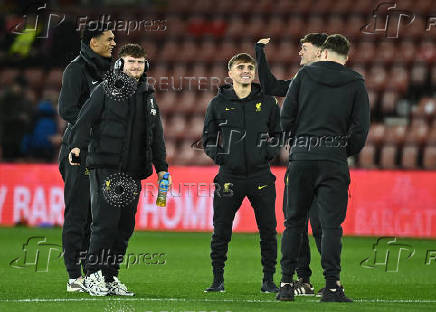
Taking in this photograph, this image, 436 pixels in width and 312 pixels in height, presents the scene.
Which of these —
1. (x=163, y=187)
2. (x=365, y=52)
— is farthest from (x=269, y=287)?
(x=365, y=52)

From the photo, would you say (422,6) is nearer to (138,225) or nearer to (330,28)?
(330,28)

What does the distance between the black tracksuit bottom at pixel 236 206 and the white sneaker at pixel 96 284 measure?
1.07 metres

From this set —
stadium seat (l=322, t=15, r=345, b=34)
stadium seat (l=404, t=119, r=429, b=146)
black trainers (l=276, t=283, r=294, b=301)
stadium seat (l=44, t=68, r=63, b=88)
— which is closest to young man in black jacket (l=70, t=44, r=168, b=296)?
black trainers (l=276, t=283, r=294, b=301)

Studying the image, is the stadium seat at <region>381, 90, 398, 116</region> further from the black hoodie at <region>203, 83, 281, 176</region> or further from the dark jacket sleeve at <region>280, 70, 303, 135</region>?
the dark jacket sleeve at <region>280, 70, 303, 135</region>

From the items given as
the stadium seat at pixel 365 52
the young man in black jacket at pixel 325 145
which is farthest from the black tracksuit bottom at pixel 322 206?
the stadium seat at pixel 365 52

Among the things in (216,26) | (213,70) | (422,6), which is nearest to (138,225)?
(213,70)

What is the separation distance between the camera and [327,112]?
24.5ft

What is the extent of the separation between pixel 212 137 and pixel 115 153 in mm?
1115

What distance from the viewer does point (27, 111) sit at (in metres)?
18.5

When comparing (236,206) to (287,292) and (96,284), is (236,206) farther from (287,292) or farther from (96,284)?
(96,284)

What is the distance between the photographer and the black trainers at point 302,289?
27.2ft

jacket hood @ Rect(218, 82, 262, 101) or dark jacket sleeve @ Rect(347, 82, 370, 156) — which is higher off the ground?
jacket hood @ Rect(218, 82, 262, 101)

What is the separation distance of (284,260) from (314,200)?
0.93 metres

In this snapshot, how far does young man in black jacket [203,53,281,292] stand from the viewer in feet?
28.1
